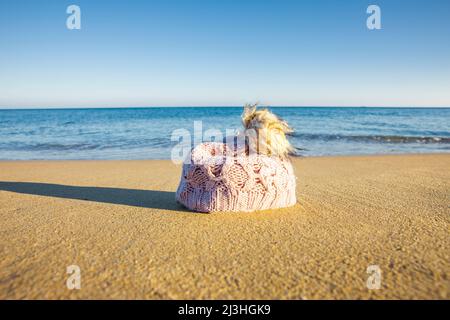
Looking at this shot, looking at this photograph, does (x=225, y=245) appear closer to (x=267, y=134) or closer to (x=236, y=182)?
(x=236, y=182)

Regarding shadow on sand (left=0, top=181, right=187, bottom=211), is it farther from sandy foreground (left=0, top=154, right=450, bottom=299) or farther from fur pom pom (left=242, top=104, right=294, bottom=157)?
fur pom pom (left=242, top=104, right=294, bottom=157)

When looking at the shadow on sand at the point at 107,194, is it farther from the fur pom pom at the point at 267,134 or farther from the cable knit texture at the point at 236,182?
the fur pom pom at the point at 267,134

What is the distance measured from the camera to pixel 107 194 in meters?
3.91

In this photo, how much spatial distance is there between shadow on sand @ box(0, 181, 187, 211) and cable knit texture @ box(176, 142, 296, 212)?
407mm

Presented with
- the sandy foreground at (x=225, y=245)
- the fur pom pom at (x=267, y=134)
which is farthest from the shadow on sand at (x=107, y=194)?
the fur pom pom at (x=267, y=134)

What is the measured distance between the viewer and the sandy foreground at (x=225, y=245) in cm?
173

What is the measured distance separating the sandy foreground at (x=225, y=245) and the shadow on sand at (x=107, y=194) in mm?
14

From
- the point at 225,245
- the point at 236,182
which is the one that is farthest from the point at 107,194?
the point at 225,245

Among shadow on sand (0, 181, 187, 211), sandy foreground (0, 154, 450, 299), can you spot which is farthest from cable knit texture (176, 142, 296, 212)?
shadow on sand (0, 181, 187, 211)

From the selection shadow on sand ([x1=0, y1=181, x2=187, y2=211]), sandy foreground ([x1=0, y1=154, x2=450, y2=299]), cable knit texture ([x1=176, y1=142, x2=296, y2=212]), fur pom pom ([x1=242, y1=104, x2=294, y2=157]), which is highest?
fur pom pom ([x1=242, y1=104, x2=294, y2=157])

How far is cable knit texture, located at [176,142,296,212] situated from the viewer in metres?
2.77

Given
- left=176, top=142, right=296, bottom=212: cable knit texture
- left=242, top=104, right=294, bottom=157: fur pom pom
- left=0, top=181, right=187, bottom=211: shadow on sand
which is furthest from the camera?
left=0, top=181, right=187, bottom=211: shadow on sand
